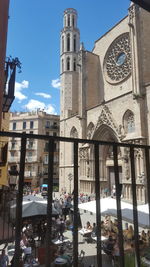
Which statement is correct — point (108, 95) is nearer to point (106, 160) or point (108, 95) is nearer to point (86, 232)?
point (106, 160)

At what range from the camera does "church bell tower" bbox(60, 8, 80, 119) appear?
28.0 metres

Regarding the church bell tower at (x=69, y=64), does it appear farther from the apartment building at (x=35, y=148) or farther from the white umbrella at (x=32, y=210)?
the white umbrella at (x=32, y=210)

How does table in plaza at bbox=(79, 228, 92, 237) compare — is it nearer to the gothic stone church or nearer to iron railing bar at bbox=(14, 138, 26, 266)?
the gothic stone church

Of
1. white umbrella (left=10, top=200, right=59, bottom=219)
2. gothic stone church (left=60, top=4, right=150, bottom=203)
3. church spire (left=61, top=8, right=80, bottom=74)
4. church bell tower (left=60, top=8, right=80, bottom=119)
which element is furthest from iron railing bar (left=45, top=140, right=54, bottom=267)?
church spire (left=61, top=8, right=80, bottom=74)

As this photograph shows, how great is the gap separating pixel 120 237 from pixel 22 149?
104 centimetres

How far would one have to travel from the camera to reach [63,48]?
3095 cm

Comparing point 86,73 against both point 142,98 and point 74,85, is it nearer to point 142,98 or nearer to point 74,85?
point 74,85

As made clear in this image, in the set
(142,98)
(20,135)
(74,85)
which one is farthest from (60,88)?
(20,135)

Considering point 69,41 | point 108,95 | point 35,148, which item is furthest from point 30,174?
point 69,41

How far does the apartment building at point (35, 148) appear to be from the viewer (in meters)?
36.3

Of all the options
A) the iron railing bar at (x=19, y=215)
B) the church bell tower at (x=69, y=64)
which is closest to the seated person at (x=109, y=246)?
the iron railing bar at (x=19, y=215)

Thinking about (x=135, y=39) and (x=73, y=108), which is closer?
(x=135, y=39)

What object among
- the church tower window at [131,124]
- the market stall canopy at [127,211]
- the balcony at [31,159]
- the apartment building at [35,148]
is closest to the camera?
the market stall canopy at [127,211]

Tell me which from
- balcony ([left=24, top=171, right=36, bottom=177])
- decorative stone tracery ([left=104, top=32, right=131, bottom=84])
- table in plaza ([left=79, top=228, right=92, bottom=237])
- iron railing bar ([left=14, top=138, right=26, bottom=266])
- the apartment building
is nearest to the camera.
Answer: iron railing bar ([left=14, top=138, right=26, bottom=266])
